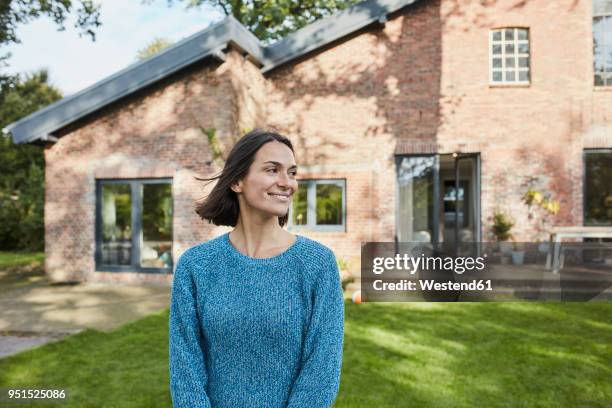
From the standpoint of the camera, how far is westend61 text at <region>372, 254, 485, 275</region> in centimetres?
885

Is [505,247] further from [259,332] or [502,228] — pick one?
[259,332]

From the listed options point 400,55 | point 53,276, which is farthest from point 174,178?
point 400,55

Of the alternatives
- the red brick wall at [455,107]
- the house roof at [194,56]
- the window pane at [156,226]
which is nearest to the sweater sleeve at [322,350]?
the house roof at [194,56]

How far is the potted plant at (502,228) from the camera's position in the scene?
10578 millimetres

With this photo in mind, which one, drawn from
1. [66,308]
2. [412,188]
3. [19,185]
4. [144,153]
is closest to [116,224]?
[144,153]

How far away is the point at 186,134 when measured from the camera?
9477 mm

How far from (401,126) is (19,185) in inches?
661

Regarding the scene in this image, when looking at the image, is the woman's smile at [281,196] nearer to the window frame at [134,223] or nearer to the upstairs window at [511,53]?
the window frame at [134,223]

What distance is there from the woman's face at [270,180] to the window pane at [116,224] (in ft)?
29.6

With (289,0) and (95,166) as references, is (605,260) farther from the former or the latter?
(289,0)

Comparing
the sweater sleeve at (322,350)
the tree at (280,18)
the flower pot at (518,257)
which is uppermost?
the tree at (280,18)

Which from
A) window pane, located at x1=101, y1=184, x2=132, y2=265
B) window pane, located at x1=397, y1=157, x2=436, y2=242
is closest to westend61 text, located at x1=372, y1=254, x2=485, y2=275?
window pane, located at x1=397, y1=157, x2=436, y2=242

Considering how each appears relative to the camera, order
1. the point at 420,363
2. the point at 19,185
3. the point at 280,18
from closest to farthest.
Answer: the point at 420,363 → the point at 280,18 → the point at 19,185

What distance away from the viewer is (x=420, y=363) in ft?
15.4
